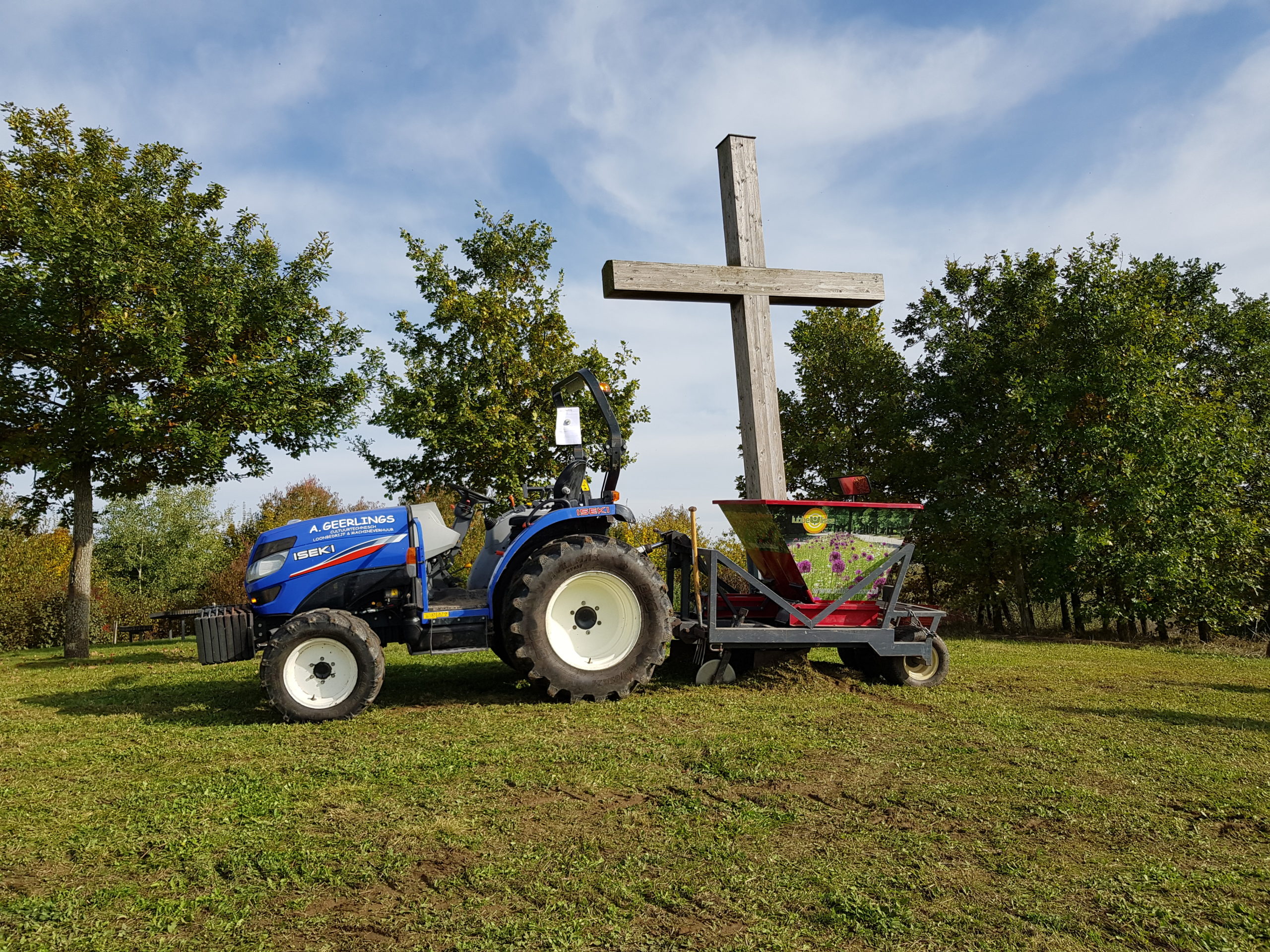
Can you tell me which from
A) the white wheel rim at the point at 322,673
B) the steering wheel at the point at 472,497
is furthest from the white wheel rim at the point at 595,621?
the white wheel rim at the point at 322,673

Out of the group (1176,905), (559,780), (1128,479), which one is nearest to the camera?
(1176,905)

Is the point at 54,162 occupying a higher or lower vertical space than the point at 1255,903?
higher

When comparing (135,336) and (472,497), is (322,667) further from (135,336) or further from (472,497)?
(135,336)

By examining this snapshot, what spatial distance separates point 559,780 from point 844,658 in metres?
3.90

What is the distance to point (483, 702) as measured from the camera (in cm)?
604

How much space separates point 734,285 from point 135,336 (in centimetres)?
813

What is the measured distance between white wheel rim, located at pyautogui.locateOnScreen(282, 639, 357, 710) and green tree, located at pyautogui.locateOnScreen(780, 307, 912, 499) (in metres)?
16.0

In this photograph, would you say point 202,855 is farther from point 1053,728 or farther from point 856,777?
point 1053,728

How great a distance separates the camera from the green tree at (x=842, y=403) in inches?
795

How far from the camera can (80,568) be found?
12055 millimetres

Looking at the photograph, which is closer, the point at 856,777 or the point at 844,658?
the point at 856,777

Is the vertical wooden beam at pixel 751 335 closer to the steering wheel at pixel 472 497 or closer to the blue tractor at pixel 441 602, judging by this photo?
the blue tractor at pixel 441 602

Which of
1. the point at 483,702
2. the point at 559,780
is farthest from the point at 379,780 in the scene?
the point at 483,702

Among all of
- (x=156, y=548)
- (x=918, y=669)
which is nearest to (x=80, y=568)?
(x=918, y=669)
